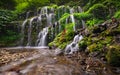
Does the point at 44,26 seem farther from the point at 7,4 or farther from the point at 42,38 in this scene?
the point at 7,4

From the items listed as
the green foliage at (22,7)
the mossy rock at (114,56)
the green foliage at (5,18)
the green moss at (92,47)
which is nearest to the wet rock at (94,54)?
the green moss at (92,47)

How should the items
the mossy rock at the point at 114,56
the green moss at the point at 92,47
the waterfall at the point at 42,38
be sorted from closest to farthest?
1. the mossy rock at the point at 114,56
2. the green moss at the point at 92,47
3. the waterfall at the point at 42,38

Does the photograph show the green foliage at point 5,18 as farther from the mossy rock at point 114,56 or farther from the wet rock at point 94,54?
the mossy rock at point 114,56

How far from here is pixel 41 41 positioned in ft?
56.2

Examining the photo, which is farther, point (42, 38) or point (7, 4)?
point (7, 4)

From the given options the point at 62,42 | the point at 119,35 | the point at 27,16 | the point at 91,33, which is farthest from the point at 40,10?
the point at 119,35

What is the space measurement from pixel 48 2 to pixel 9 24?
927 cm

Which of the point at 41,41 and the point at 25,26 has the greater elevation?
the point at 25,26

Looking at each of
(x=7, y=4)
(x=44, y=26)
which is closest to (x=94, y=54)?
(x=44, y=26)

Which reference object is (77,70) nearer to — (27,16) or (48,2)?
(27,16)

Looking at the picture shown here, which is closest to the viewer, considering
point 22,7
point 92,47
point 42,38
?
point 92,47

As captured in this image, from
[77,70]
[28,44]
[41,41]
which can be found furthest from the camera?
[28,44]

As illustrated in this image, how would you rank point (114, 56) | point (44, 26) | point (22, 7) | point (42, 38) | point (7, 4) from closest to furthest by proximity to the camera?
point (114, 56)
point (42, 38)
point (44, 26)
point (22, 7)
point (7, 4)

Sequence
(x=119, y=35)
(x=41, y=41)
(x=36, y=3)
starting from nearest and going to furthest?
1. (x=119, y=35)
2. (x=41, y=41)
3. (x=36, y=3)
